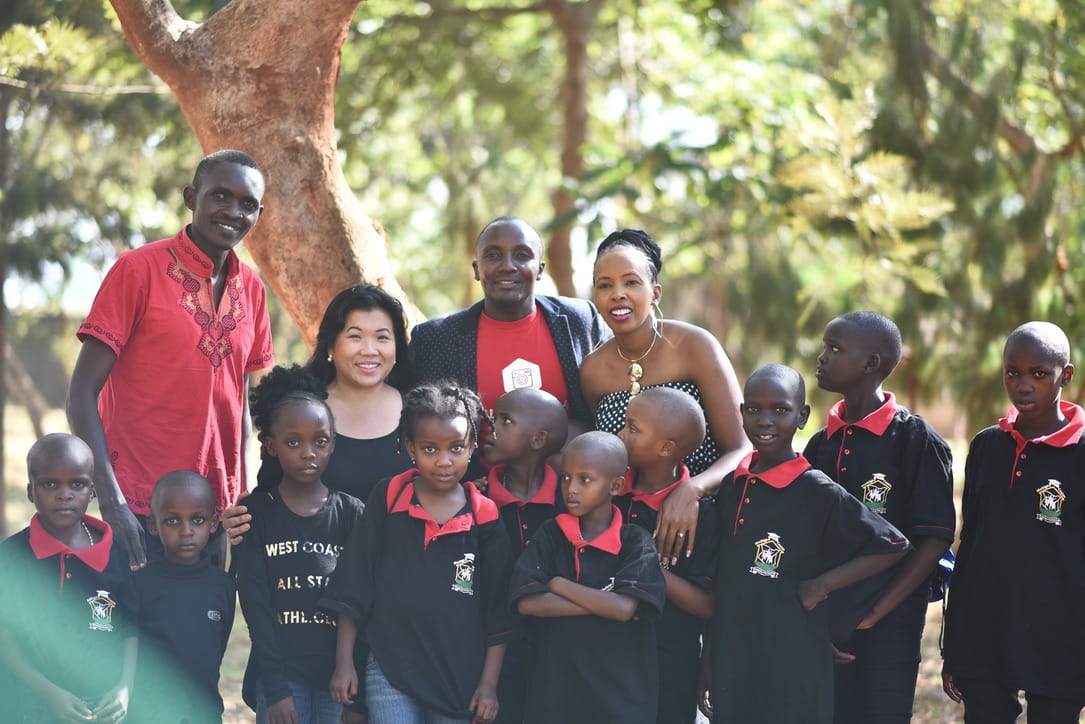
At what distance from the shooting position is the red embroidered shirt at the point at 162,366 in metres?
3.37

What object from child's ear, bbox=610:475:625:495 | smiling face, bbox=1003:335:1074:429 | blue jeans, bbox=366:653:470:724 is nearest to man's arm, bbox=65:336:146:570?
blue jeans, bbox=366:653:470:724

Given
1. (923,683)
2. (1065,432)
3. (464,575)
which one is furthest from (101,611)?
(923,683)

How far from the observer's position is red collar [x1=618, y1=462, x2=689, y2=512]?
3311 mm

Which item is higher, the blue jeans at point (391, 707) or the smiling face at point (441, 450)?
the smiling face at point (441, 450)

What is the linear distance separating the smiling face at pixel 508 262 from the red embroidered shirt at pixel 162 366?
0.85m

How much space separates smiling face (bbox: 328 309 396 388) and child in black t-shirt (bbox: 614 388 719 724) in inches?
32.5

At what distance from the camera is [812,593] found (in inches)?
122

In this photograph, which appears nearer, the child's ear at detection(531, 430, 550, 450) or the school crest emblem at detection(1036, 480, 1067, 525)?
the school crest emblem at detection(1036, 480, 1067, 525)

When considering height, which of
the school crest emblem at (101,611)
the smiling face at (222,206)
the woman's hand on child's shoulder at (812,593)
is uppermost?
the smiling face at (222,206)

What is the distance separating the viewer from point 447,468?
10.5ft

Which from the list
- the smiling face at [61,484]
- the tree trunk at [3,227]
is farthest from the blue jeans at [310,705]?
the tree trunk at [3,227]

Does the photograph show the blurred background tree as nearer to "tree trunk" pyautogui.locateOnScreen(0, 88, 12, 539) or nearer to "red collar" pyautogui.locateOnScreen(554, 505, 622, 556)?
"tree trunk" pyautogui.locateOnScreen(0, 88, 12, 539)

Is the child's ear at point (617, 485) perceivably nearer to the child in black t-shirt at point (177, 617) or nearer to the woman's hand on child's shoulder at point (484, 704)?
the woman's hand on child's shoulder at point (484, 704)

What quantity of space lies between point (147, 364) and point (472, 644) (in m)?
1.29
